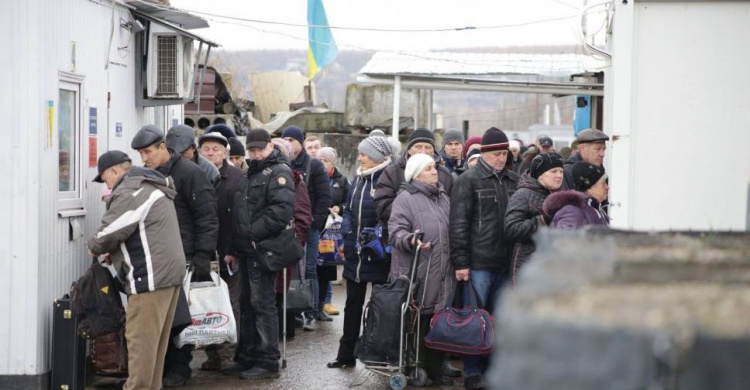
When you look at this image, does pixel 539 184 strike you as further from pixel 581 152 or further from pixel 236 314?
pixel 236 314

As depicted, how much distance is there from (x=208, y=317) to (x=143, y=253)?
1382 mm

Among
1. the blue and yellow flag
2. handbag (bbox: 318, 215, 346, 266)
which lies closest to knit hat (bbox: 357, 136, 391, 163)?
handbag (bbox: 318, 215, 346, 266)

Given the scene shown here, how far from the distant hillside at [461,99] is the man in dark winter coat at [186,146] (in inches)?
2083

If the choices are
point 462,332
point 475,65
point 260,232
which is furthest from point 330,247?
point 475,65

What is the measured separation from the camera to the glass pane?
8039 millimetres

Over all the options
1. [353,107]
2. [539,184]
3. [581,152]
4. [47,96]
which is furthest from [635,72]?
[353,107]

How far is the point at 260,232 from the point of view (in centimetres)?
840

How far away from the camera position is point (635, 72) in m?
5.91

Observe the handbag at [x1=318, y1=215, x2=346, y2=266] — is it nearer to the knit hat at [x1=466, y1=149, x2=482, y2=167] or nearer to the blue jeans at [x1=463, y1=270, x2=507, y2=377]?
the knit hat at [x1=466, y1=149, x2=482, y2=167]

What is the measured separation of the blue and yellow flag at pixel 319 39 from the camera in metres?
19.9

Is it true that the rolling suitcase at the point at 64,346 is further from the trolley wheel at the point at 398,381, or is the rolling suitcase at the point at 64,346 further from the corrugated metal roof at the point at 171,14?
the corrugated metal roof at the point at 171,14

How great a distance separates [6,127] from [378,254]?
122 inches

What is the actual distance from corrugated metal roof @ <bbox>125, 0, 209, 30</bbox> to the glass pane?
1607 mm

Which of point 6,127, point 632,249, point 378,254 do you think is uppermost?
point 6,127
